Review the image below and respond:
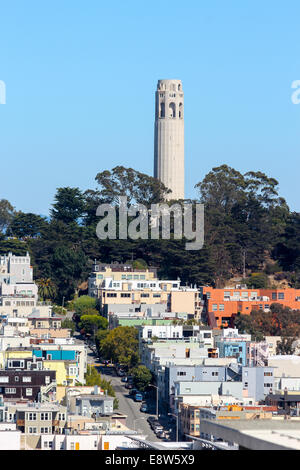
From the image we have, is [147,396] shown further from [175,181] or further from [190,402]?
[175,181]

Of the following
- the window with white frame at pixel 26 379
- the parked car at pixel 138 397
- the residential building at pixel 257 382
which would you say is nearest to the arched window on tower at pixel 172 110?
the residential building at pixel 257 382

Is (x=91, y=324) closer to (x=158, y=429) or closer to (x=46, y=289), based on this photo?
(x=46, y=289)

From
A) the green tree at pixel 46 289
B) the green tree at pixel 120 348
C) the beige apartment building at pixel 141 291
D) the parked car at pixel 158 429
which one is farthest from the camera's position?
the green tree at pixel 46 289

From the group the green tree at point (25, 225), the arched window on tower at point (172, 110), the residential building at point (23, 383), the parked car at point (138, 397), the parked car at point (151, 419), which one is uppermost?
the arched window on tower at point (172, 110)

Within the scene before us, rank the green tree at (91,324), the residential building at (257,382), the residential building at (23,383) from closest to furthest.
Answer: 1. the residential building at (23,383)
2. the residential building at (257,382)
3. the green tree at (91,324)

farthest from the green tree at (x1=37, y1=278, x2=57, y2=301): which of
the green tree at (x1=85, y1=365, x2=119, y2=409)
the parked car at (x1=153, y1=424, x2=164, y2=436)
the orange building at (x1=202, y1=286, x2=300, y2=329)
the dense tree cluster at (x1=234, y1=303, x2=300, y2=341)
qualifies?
the parked car at (x1=153, y1=424, x2=164, y2=436)

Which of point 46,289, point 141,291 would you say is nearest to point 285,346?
point 141,291

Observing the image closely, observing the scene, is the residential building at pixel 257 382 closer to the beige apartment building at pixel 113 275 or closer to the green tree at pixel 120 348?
the green tree at pixel 120 348

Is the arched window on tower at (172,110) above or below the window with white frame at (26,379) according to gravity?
above

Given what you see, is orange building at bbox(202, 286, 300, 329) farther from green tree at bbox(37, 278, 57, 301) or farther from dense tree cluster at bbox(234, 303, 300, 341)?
green tree at bbox(37, 278, 57, 301)
